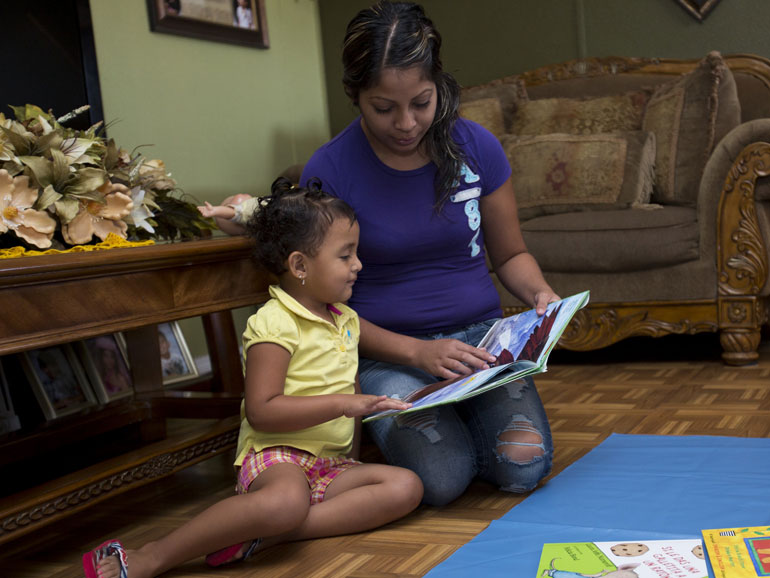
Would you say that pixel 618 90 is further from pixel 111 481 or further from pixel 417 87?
pixel 111 481

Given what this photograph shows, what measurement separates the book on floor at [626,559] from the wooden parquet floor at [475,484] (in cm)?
19

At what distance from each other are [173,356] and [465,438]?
53.1 inches

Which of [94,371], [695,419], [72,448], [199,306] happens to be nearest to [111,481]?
[199,306]

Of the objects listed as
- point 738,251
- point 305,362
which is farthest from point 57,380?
point 738,251

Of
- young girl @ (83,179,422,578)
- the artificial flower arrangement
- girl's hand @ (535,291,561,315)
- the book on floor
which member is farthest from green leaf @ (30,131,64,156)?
the book on floor

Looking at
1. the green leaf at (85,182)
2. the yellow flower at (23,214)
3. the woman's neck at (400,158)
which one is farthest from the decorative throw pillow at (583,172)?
the yellow flower at (23,214)

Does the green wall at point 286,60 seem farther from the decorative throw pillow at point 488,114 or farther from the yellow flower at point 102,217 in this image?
the yellow flower at point 102,217

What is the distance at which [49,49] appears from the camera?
2.52m

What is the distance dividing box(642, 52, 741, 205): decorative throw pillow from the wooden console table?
1.69 meters

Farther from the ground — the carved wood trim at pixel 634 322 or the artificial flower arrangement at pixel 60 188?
the artificial flower arrangement at pixel 60 188

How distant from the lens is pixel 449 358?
1.56m

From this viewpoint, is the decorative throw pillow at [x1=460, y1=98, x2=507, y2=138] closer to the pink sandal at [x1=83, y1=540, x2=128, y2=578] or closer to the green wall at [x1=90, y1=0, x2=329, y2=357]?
the green wall at [x1=90, y1=0, x2=329, y2=357]

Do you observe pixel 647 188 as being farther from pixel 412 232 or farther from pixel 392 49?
pixel 392 49

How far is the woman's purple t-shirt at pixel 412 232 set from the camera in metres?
1.72
